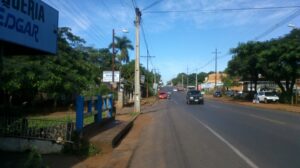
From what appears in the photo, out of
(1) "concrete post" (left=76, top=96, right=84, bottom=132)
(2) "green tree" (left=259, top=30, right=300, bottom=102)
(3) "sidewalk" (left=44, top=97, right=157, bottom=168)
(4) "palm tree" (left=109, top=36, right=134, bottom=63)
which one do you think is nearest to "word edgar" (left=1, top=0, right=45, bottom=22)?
(3) "sidewalk" (left=44, top=97, right=157, bottom=168)

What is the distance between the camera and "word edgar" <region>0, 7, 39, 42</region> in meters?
8.70

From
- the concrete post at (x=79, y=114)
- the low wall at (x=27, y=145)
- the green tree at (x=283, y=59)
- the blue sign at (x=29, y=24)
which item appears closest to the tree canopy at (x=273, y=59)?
the green tree at (x=283, y=59)

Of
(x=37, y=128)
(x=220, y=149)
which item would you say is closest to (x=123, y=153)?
(x=37, y=128)

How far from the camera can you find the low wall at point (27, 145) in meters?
12.7

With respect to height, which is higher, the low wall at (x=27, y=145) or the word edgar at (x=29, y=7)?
the word edgar at (x=29, y=7)

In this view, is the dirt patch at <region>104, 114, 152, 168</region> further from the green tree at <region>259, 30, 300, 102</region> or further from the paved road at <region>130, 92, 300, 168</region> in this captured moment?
the green tree at <region>259, 30, 300, 102</region>

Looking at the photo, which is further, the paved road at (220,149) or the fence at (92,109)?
the fence at (92,109)

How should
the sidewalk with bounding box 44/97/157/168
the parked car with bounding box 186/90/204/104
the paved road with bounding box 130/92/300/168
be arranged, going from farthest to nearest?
1. the parked car with bounding box 186/90/204/104
2. the sidewalk with bounding box 44/97/157/168
3. the paved road with bounding box 130/92/300/168

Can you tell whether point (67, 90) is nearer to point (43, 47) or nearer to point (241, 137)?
point (241, 137)

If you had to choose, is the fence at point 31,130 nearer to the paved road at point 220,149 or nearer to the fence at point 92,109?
the fence at point 92,109

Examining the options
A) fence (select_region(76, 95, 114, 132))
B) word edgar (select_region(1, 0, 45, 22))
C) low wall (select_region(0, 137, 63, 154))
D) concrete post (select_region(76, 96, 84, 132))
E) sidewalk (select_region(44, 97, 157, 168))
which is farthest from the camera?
fence (select_region(76, 95, 114, 132))

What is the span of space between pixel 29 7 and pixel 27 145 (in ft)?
15.6

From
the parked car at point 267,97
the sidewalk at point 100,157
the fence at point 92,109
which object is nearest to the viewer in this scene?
the sidewalk at point 100,157

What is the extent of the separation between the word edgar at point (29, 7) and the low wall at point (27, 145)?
12.9 ft
